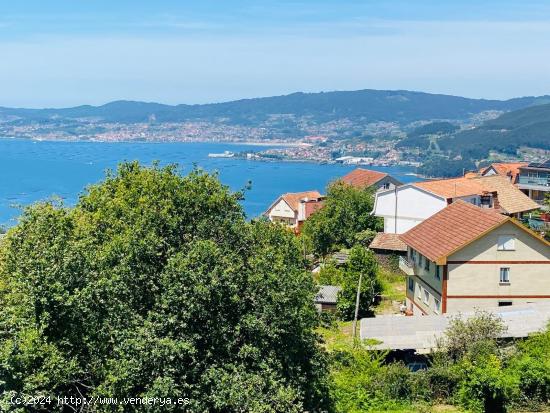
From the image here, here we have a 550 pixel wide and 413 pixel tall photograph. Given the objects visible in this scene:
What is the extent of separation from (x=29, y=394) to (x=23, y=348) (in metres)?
0.68

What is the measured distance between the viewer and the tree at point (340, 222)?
3931 centimetres

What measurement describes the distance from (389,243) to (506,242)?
36.5 feet

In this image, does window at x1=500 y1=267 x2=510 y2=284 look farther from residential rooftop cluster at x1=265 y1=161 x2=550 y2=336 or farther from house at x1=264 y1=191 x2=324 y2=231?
house at x1=264 y1=191 x2=324 y2=231

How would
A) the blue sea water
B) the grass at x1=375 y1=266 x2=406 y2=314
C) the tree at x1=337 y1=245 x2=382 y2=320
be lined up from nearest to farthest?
the tree at x1=337 y1=245 x2=382 y2=320
the grass at x1=375 y1=266 x2=406 y2=314
the blue sea water

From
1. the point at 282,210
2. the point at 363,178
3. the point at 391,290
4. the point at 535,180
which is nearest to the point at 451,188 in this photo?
the point at 391,290

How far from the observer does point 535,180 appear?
162 feet

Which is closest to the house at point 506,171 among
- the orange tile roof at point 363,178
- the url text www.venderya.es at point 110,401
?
the orange tile roof at point 363,178

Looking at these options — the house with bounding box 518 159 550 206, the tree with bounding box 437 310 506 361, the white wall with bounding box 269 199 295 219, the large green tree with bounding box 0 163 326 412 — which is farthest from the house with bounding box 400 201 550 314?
the white wall with bounding box 269 199 295 219

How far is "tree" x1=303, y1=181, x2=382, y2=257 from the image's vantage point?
39312mm

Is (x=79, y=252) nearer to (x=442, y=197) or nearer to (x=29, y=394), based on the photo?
(x=29, y=394)

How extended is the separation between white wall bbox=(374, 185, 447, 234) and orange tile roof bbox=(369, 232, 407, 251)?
3.91 meters

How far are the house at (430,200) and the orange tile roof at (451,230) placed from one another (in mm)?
10331

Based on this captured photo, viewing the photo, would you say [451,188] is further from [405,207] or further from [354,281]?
[354,281]

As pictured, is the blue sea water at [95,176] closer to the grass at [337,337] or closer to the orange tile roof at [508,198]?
the orange tile roof at [508,198]
